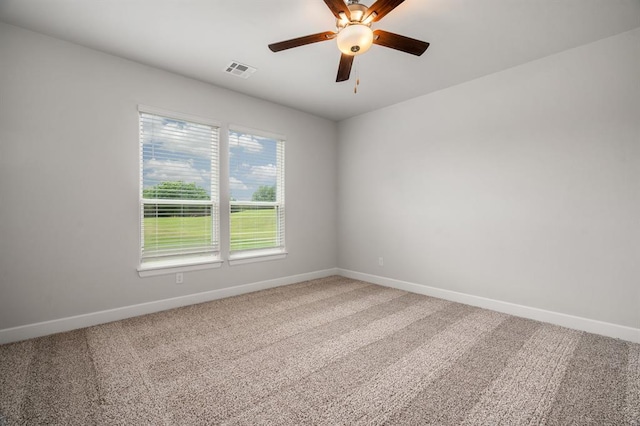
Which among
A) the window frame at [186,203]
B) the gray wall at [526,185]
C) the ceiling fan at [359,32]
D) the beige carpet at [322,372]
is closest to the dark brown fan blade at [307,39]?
the ceiling fan at [359,32]

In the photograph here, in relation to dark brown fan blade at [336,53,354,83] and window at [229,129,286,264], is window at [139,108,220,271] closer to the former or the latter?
window at [229,129,286,264]

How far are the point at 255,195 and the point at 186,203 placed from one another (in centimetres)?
100

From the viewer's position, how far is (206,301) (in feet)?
12.2

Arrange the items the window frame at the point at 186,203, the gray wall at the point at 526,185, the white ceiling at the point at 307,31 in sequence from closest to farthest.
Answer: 1. the white ceiling at the point at 307,31
2. the gray wall at the point at 526,185
3. the window frame at the point at 186,203

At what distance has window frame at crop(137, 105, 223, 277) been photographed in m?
3.25

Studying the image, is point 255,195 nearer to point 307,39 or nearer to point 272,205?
point 272,205

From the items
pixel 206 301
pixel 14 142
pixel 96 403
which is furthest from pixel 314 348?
pixel 14 142

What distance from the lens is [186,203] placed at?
11.8 ft

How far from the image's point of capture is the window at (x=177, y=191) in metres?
3.33

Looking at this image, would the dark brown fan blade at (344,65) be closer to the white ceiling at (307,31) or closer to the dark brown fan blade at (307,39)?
the dark brown fan blade at (307,39)

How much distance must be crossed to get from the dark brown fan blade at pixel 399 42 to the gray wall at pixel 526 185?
1744 millimetres

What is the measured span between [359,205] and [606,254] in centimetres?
306

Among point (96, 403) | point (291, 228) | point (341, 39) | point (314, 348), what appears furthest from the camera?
point (291, 228)

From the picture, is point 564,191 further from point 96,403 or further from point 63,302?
point 63,302
